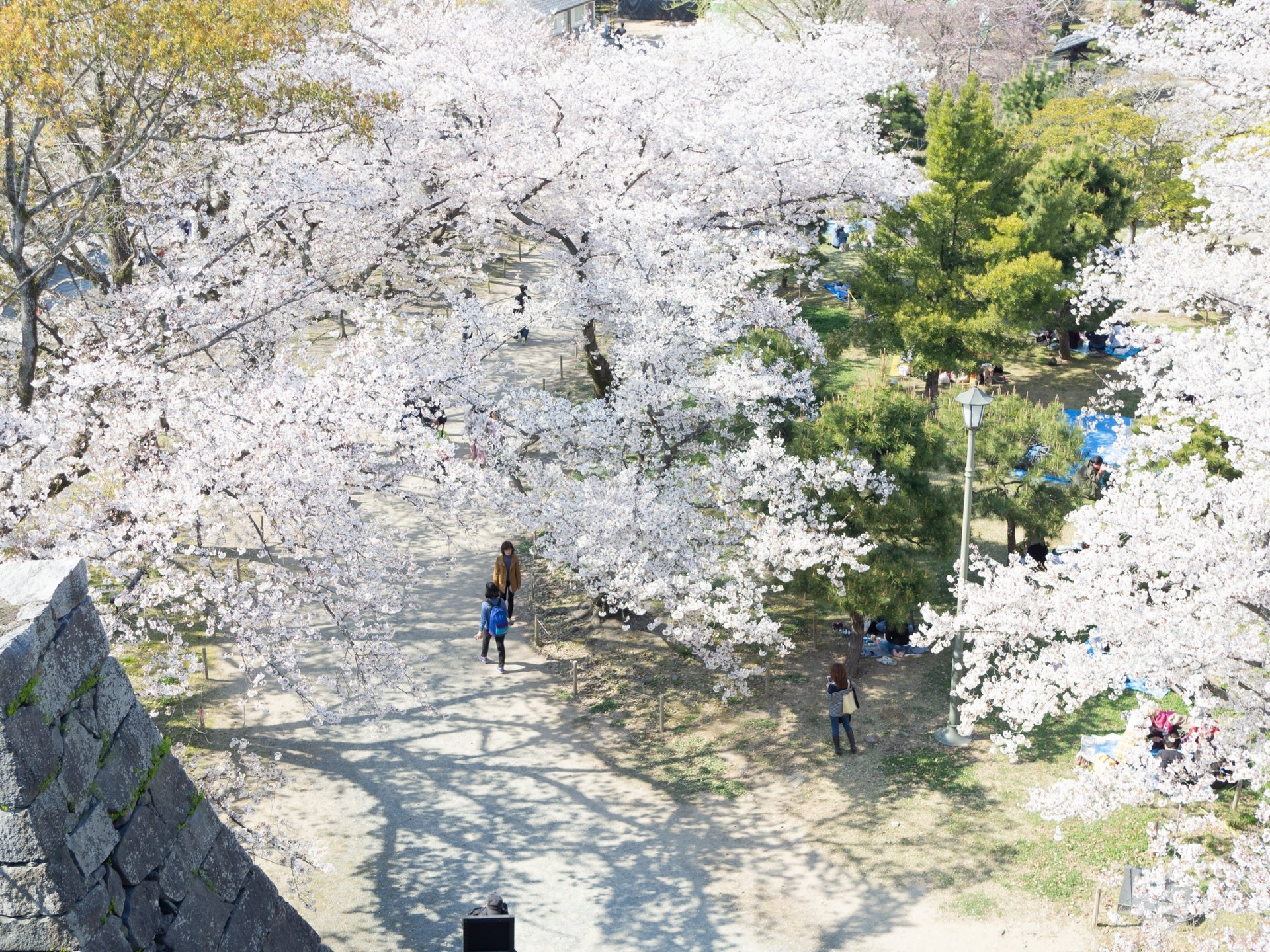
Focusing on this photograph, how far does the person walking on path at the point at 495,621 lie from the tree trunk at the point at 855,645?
4.35 meters

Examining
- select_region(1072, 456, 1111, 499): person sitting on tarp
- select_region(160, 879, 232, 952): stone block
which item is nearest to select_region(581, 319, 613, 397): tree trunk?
select_region(1072, 456, 1111, 499): person sitting on tarp

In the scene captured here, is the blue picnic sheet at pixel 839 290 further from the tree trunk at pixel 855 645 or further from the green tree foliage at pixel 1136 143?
the tree trunk at pixel 855 645

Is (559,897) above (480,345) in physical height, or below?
below

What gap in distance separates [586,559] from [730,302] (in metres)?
5.18

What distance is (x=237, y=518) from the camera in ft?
43.3

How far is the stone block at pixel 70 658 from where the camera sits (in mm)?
3961

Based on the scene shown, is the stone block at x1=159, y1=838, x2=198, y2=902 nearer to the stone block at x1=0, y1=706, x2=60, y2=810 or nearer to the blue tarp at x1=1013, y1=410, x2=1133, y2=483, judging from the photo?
the stone block at x1=0, y1=706, x2=60, y2=810

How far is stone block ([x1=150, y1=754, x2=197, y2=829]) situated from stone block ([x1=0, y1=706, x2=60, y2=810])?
2.19 feet

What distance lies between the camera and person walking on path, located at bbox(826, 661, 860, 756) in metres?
12.5

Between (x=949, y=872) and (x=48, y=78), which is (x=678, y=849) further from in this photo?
(x=48, y=78)

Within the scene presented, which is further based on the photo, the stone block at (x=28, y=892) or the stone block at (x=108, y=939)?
the stone block at (x=108, y=939)

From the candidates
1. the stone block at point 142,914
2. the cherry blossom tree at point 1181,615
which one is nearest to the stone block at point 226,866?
the stone block at point 142,914

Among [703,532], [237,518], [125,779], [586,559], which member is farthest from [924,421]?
[125,779]

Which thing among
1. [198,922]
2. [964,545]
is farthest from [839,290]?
[198,922]
